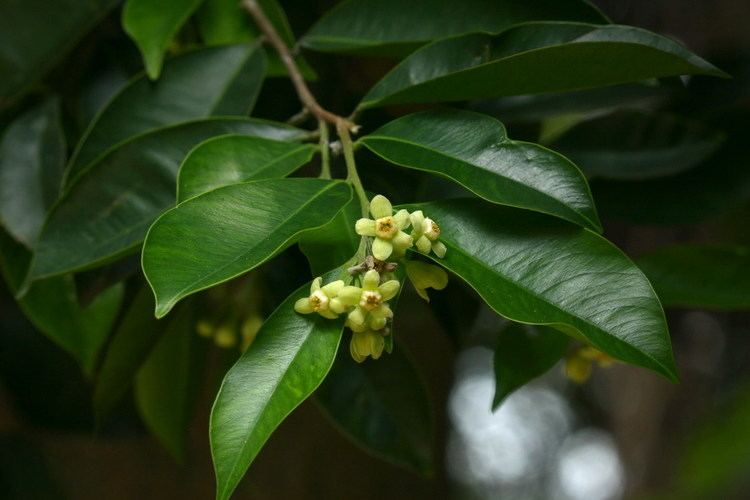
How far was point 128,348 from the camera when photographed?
86 cm

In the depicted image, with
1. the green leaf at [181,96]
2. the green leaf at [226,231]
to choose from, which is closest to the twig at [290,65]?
the green leaf at [181,96]

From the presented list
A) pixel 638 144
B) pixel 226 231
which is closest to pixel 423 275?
pixel 226 231

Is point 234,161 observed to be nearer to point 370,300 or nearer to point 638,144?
point 370,300

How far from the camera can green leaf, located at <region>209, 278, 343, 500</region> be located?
1.60 feet

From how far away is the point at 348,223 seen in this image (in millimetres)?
589

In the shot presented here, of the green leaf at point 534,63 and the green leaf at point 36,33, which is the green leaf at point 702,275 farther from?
the green leaf at point 36,33

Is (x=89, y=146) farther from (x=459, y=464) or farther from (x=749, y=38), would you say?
(x=459, y=464)

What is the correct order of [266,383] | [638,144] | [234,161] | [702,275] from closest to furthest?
[266,383] < [234,161] < [702,275] < [638,144]

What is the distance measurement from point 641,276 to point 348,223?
207 millimetres

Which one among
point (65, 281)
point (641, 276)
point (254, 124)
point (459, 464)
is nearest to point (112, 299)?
point (65, 281)

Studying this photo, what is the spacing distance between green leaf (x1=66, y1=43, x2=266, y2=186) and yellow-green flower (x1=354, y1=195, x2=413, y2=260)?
0.96ft

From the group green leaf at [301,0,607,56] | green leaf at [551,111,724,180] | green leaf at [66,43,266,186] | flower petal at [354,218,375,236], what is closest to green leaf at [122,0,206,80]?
green leaf at [66,43,266,186]

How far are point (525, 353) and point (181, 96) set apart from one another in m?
0.42

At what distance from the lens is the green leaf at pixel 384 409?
85 centimetres
